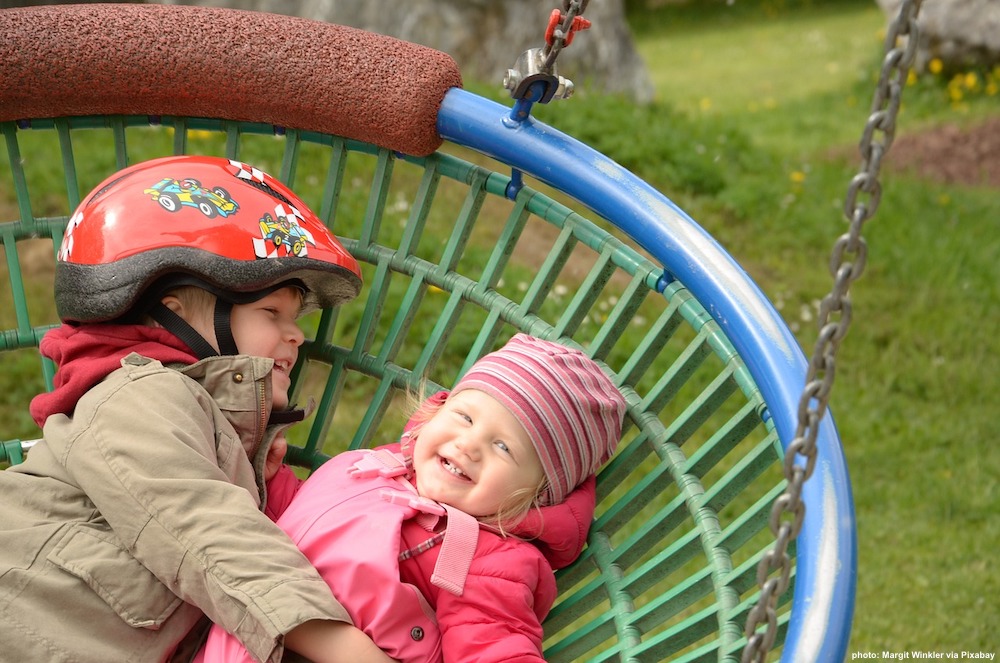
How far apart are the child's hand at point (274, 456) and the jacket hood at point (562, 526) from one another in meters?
0.23

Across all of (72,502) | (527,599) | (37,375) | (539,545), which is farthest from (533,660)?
(37,375)

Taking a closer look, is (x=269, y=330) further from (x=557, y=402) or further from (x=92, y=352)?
(x=557, y=402)

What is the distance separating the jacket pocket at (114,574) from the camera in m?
1.62

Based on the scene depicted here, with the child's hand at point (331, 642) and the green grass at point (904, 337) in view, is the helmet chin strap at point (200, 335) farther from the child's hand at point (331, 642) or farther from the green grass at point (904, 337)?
the green grass at point (904, 337)

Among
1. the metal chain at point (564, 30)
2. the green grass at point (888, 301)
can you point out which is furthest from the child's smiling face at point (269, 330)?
the green grass at point (888, 301)

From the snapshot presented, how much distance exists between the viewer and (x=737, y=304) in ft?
5.64

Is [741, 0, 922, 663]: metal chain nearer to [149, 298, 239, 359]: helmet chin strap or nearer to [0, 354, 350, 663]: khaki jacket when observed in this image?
[0, 354, 350, 663]: khaki jacket

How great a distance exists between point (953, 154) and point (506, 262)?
430 centimetres

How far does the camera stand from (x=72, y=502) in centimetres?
169

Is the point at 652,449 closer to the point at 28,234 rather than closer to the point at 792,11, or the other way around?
the point at 28,234

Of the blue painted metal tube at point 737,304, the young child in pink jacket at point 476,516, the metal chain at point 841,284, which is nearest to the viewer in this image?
the metal chain at point 841,284

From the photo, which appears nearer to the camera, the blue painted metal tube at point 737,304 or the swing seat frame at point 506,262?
the blue painted metal tube at point 737,304

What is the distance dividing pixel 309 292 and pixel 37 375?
165cm

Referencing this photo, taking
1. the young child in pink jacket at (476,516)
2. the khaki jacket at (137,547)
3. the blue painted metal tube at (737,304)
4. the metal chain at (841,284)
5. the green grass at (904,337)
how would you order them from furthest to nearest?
1. the green grass at (904,337)
2. the young child in pink jacket at (476,516)
3. the khaki jacket at (137,547)
4. the blue painted metal tube at (737,304)
5. the metal chain at (841,284)
